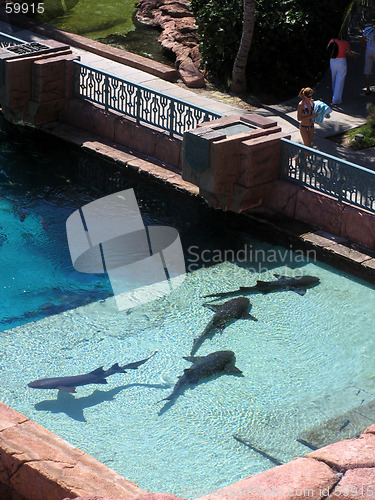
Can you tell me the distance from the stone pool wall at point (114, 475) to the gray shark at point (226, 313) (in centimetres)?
343

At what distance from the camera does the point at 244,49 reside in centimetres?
1667

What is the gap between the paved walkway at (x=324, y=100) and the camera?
1431 centimetres

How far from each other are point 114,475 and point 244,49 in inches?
474

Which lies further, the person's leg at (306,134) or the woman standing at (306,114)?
the person's leg at (306,134)

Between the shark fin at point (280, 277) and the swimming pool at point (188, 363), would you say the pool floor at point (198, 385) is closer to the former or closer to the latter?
the swimming pool at point (188, 363)

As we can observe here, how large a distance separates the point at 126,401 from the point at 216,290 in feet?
8.97

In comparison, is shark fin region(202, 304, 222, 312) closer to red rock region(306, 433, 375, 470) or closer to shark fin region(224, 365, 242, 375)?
shark fin region(224, 365, 242, 375)

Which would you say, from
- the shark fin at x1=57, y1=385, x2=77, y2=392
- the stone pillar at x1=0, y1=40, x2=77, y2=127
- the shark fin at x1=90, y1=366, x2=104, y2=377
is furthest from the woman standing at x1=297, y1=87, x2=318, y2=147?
the shark fin at x1=57, y1=385, x2=77, y2=392

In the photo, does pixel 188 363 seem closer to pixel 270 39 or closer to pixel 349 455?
pixel 349 455

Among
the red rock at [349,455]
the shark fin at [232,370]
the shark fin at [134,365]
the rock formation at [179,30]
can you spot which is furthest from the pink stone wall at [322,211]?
the red rock at [349,455]

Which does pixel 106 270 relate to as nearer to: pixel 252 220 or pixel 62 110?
pixel 252 220

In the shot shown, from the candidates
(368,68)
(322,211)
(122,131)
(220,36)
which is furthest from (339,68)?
(322,211)

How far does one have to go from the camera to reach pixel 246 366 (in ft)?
30.8

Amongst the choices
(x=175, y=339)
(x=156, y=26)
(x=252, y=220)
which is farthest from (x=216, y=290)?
(x=156, y=26)
